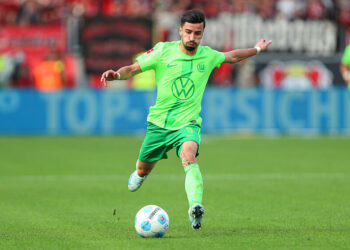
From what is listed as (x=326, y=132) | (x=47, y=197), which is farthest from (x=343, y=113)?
(x=47, y=197)

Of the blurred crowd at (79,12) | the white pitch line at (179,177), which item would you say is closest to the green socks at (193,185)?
→ the white pitch line at (179,177)

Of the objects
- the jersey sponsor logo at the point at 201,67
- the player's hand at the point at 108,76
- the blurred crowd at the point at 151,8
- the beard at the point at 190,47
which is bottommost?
the player's hand at the point at 108,76

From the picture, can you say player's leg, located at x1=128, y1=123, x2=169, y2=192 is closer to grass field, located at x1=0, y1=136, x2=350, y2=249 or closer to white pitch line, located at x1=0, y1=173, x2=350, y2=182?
grass field, located at x1=0, y1=136, x2=350, y2=249

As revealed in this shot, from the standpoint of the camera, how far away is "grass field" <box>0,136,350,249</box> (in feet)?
23.1

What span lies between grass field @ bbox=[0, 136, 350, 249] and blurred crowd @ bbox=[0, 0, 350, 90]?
6.53m

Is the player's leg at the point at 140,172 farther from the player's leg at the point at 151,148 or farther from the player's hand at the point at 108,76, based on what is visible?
the player's hand at the point at 108,76

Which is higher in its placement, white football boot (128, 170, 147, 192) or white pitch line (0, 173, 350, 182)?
white football boot (128, 170, 147, 192)

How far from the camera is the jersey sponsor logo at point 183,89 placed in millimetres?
8172

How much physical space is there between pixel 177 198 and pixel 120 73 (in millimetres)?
2863

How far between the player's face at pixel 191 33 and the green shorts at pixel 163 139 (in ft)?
2.67

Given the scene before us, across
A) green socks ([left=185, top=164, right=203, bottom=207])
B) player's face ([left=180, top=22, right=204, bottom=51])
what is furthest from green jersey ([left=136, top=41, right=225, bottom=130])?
green socks ([left=185, top=164, right=203, bottom=207])

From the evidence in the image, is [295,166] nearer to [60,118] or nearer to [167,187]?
[167,187]

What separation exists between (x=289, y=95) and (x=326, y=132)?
1.60 metres

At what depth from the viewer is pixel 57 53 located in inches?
984
